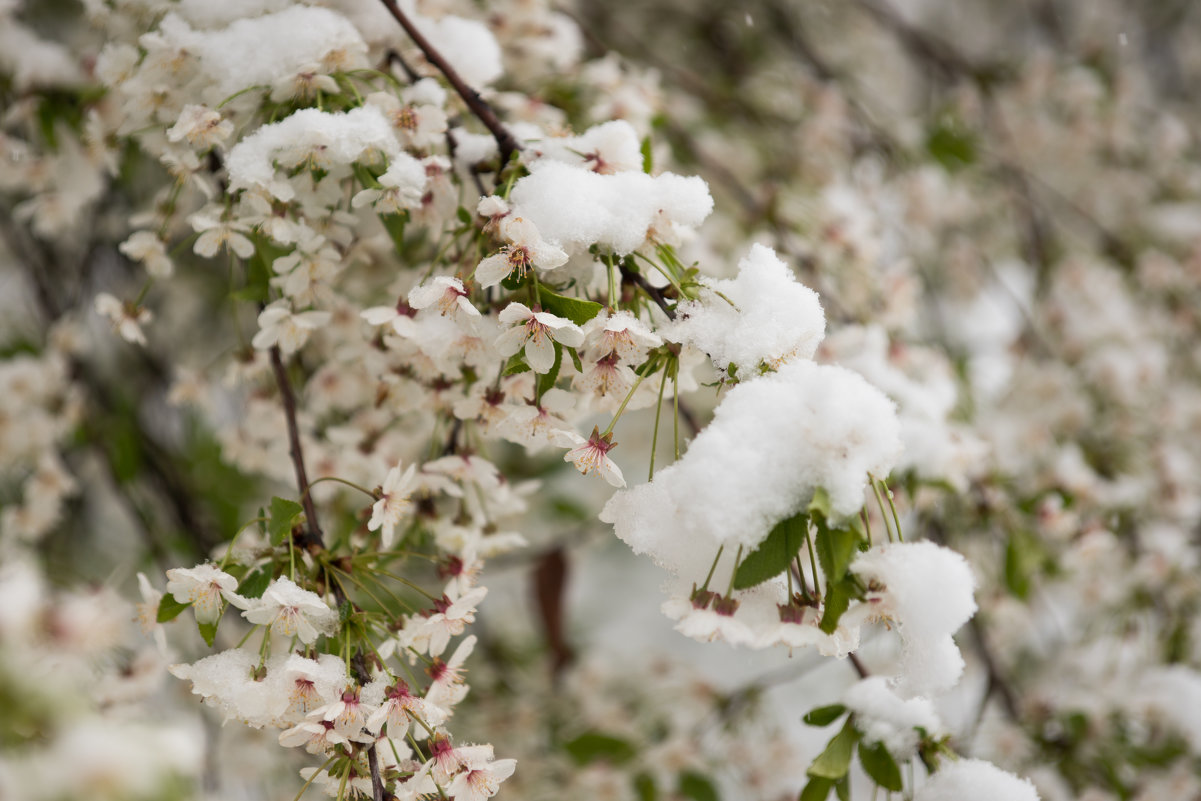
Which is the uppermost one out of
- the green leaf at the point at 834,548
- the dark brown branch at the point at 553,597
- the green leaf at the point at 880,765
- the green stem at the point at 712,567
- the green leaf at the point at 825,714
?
the green leaf at the point at 834,548

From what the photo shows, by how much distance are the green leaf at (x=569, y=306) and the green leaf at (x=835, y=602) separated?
0.23 metres

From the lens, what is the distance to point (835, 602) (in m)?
0.49

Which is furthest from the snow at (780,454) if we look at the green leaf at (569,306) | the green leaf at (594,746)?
the green leaf at (594,746)

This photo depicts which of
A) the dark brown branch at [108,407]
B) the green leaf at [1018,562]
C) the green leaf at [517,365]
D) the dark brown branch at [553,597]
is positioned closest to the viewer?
the green leaf at [517,365]

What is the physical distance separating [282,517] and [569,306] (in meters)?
0.26

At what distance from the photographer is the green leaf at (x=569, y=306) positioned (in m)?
0.54

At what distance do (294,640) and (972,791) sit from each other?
51 centimetres

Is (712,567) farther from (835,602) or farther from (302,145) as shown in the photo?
(302,145)

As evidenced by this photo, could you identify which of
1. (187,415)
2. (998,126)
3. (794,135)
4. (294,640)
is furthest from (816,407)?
(998,126)

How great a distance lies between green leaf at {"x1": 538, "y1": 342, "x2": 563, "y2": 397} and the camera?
573 millimetres

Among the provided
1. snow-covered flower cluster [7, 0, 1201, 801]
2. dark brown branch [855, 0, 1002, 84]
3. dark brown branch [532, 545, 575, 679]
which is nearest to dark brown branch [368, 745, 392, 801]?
snow-covered flower cluster [7, 0, 1201, 801]

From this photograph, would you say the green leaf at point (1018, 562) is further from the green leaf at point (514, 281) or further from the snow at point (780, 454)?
the green leaf at point (514, 281)

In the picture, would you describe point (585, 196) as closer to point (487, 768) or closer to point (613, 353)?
point (613, 353)

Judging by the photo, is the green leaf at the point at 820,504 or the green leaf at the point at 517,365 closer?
the green leaf at the point at 820,504
